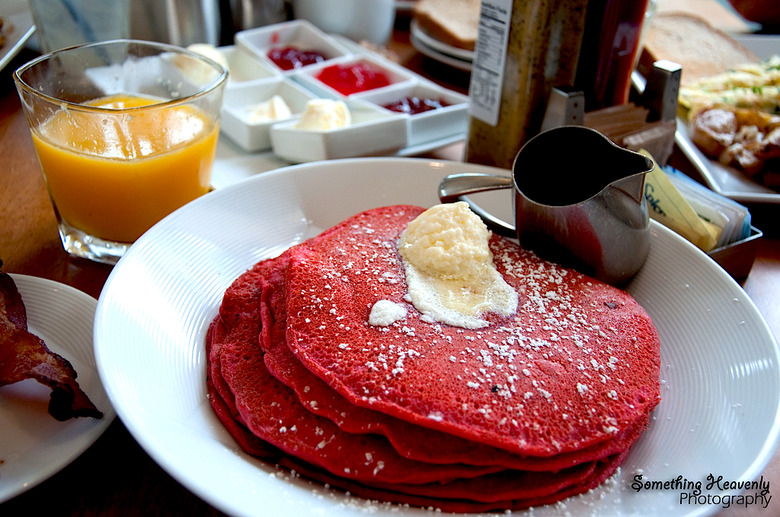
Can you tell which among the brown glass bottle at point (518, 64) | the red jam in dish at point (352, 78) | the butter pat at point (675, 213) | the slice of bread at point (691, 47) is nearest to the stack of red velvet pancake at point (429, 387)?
the butter pat at point (675, 213)

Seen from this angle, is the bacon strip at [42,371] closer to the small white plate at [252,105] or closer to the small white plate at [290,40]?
the small white plate at [252,105]

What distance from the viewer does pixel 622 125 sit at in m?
1.59

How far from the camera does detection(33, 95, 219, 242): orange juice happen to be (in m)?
1.26

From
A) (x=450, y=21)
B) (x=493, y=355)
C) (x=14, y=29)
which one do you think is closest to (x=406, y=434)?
(x=493, y=355)

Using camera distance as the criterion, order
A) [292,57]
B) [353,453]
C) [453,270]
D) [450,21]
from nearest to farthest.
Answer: [353,453] → [453,270] → [292,57] → [450,21]

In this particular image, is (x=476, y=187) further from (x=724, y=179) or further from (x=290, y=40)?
(x=290, y=40)

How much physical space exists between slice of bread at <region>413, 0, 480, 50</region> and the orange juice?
1338 mm

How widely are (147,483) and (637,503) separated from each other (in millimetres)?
714

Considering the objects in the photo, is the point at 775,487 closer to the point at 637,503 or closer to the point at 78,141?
the point at 637,503

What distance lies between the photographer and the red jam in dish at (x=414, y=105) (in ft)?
6.74

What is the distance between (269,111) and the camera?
2.01 meters

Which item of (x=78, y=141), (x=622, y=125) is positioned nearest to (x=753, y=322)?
(x=622, y=125)

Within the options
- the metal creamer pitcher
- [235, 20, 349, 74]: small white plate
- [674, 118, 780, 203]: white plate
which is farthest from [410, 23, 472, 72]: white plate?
the metal creamer pitcher

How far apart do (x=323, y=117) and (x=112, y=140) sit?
2.24ft
